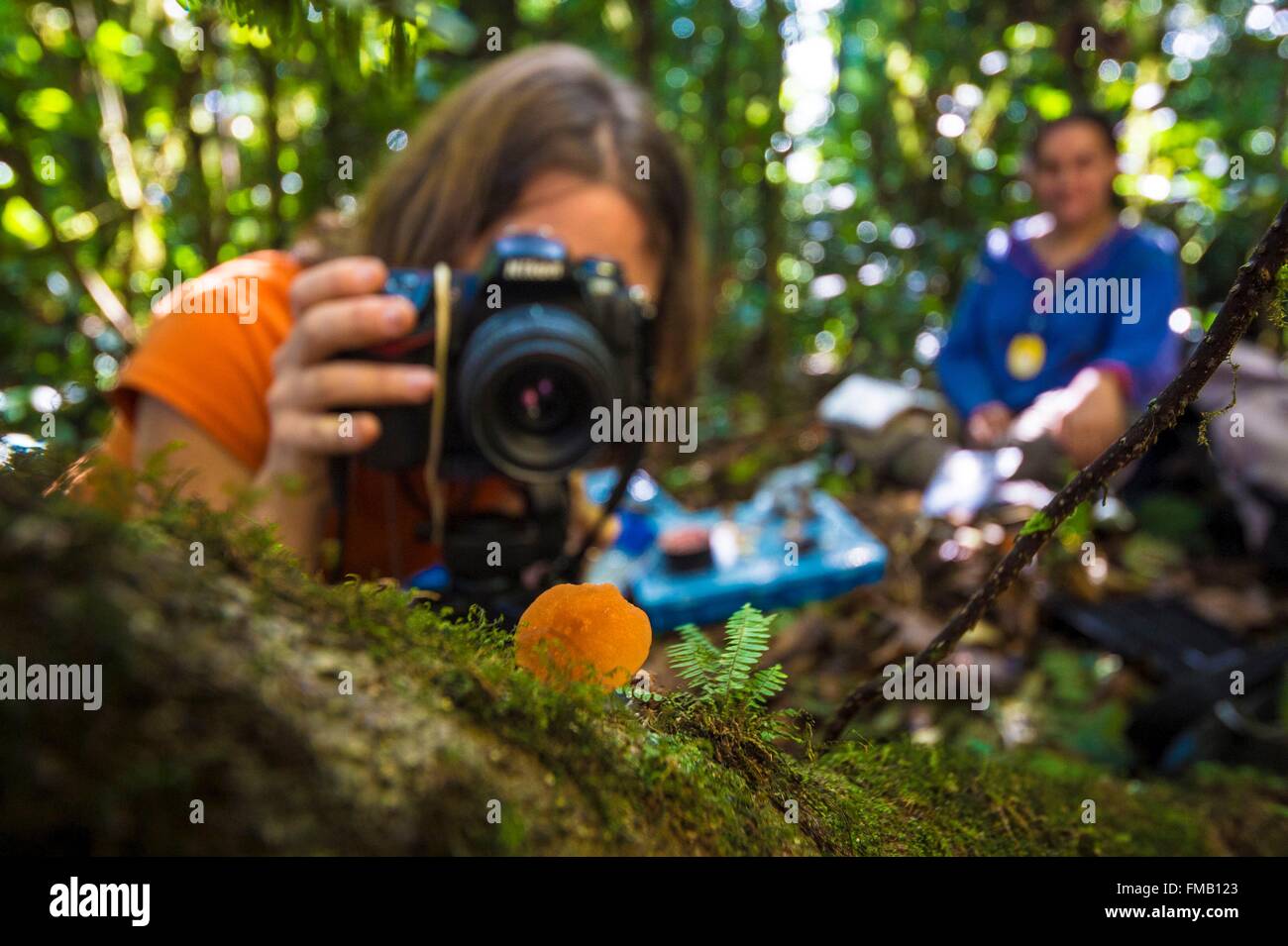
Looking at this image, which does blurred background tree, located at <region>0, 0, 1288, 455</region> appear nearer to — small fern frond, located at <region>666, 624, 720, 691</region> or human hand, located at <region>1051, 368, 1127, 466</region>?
human hand, located at <region>1051, 368, 1127, 466</region>

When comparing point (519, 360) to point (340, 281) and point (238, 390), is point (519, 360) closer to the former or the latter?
point (340, 281)

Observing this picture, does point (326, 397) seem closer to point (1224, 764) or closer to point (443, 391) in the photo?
point (443, 391)

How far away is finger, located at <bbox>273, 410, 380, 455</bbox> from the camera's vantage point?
122 centimetres

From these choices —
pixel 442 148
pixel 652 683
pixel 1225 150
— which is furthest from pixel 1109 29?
pixel 652 683

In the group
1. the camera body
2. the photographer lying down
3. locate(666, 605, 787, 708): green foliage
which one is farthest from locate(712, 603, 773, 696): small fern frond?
the camera body

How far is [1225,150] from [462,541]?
12.2 feet

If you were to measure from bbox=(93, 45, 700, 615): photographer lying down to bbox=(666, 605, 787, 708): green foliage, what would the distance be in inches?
21.4

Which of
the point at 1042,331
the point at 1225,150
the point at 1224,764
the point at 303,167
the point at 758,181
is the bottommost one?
the point at 1224,764

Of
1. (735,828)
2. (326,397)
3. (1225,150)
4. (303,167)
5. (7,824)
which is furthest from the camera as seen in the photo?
(1225,150)

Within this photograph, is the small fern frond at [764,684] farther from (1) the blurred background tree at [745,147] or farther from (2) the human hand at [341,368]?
(1) the blurred background tree at [745,147]

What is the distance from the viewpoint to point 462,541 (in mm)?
1091

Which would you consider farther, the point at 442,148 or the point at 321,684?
the point at 442,148

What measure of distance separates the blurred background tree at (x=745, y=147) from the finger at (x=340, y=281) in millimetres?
607

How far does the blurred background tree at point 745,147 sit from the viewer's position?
256 centimetres
